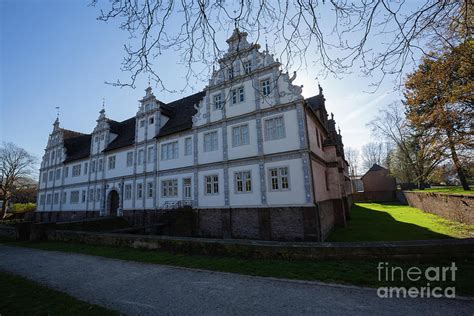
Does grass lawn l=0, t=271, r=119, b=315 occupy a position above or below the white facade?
below

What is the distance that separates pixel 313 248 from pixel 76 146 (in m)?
41.8

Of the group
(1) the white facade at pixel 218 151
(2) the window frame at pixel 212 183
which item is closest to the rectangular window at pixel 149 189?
(1) the white facade at pixel 218 151

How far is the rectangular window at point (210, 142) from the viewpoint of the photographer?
1842 cm

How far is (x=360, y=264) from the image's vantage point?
21.9ft

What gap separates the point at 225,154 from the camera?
1744cm

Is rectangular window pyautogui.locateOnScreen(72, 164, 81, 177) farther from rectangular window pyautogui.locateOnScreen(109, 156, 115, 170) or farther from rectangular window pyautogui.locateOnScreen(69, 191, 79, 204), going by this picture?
rectangular window pyautogui.locateOnScreen(109, 156, 115, 170)

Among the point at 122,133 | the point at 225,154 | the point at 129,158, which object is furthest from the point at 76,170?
the point at 225,154

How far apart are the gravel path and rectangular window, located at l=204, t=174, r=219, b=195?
9531 millimetres

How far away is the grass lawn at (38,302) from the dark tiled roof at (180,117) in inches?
600

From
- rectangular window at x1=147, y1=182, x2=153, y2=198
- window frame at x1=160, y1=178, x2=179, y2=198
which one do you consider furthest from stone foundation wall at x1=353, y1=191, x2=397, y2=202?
rectangular window at x1=147, y1=182, x2=153, y2=198

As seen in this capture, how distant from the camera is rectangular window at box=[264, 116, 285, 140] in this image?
15406 mm

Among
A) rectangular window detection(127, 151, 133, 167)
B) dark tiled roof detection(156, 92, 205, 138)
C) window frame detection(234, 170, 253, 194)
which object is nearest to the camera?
window frame detection(234, 170, 253, 194)

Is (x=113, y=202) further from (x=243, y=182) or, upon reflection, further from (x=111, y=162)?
(x=243, y=182)

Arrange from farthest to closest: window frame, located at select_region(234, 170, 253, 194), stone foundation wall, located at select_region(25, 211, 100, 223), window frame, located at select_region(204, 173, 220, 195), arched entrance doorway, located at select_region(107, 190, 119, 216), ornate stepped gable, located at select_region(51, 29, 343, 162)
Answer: stone foundation wall, located at select_region(25, 211, 100, 223) → arched entrance doorway, located at select_region(107, 190, 119, 216) → window frame, located at select_region(204, 173, 220, 195) → ornate stepped gable, located at select_region(51, 29, 343, 162) → window frame, located at select_region(234, 170, 253, 194)
